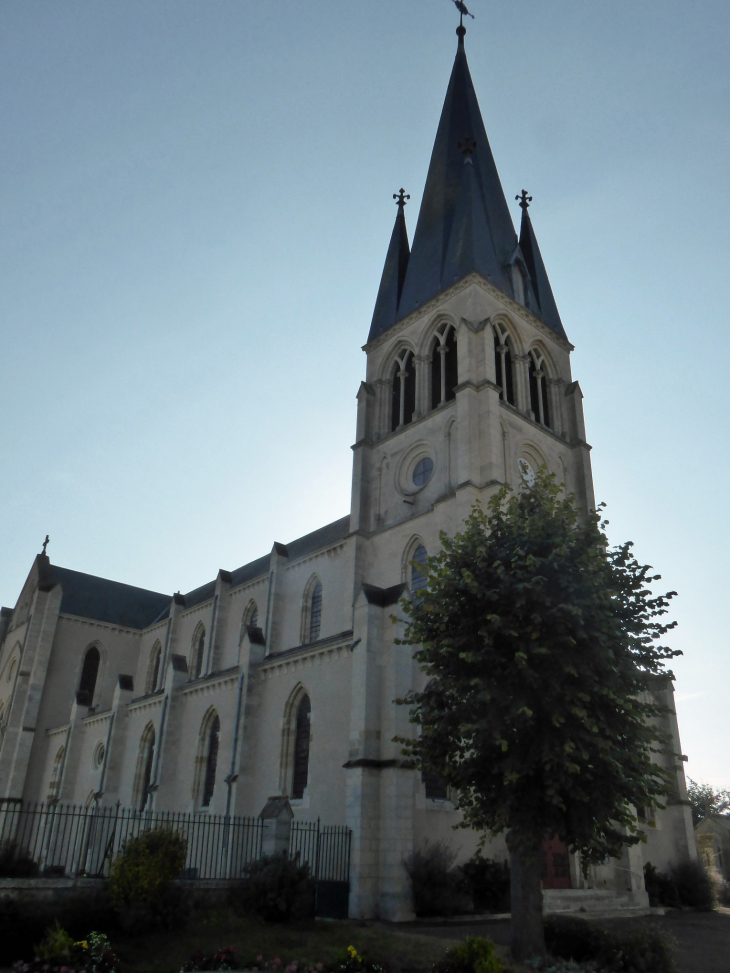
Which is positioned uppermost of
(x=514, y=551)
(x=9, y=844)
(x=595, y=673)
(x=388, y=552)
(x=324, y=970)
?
(x=388, y=552)

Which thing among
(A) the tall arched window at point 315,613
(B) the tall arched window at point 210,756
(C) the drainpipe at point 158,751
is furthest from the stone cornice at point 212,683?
(A) the tall arched window at point 315,613

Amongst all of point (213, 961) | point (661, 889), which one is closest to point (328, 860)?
point (213, 961)

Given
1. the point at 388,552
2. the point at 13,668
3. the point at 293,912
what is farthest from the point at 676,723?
the point at 13,668

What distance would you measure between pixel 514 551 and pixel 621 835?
5.39 metres

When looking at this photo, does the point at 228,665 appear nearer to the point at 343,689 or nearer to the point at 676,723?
the point at 343,689

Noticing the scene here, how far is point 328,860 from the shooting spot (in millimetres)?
17562

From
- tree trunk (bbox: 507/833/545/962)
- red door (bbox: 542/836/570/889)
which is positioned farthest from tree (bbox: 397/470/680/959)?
red door (bbox: 542/836/570/889)

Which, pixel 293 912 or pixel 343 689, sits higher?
pixel 343 689

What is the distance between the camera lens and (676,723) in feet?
93.1

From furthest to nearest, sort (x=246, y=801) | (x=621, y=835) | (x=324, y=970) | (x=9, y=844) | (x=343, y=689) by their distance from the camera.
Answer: (x=246, y=801), (x=343, y=689), (x=9, y=844), (x=621, y=835), (x=324, y=970)

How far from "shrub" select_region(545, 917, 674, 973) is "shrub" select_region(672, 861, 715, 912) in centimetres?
1554

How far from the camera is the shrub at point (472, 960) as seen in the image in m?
9.97

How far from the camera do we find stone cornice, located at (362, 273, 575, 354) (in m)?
31.6

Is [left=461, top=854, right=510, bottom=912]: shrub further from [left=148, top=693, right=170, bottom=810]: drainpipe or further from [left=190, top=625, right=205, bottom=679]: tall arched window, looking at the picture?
[left=190, top=625, right=205, bottom=679]: tall arched window
